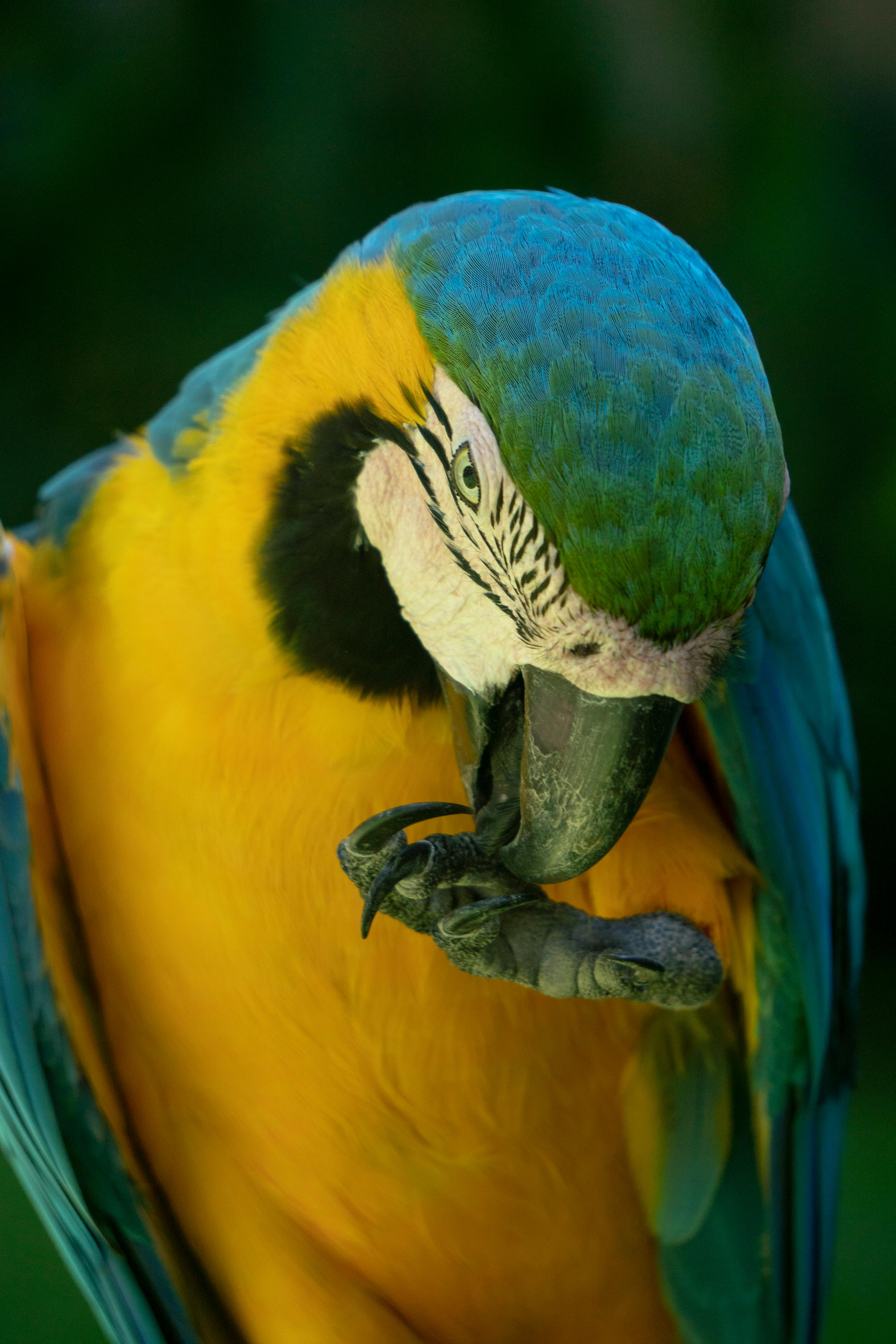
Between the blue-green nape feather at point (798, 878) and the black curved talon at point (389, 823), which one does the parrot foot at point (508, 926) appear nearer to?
the black curved talon at point (389, 823)

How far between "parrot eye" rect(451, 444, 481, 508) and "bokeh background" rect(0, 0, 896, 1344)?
4.27 feet

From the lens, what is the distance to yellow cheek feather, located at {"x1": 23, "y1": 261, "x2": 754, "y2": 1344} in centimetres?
90

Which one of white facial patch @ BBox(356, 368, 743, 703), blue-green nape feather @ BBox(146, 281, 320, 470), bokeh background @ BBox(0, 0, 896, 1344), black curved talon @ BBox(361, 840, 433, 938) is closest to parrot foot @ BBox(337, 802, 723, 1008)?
black curved talon @ BBox(361, 840, 433, 938)

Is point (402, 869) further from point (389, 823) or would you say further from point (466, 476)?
point (466, 476)

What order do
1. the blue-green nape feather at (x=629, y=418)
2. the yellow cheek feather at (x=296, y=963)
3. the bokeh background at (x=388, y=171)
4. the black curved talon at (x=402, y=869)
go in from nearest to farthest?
the blue-green nape feather at (x=629, y=418) → the black curved talon at (x=402, y=869) → the yellow cheek feather at (x=296, y=963) → the bokeh background at (x=388, y=171)

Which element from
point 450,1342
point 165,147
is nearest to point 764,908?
point 450,1342

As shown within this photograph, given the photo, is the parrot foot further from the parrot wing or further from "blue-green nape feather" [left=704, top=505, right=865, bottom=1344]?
the parrot wing

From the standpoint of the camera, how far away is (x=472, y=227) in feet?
2.37

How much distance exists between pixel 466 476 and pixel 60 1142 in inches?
26.5

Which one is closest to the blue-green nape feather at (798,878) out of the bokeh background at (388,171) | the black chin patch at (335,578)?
the black chin patch at (335,578)

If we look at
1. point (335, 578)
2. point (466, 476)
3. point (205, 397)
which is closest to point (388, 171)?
point (205, 397)

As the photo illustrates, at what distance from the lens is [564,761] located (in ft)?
2.25

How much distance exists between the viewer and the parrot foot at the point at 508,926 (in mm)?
764

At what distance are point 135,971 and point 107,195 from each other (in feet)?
4.43
